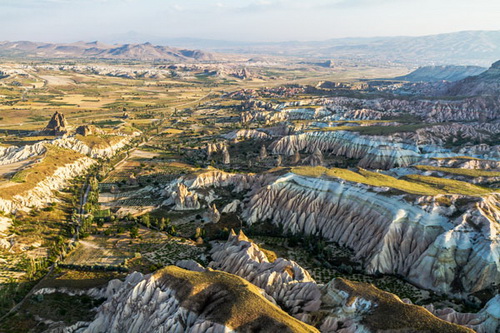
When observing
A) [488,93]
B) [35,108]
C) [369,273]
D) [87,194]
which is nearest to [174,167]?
[87,194]

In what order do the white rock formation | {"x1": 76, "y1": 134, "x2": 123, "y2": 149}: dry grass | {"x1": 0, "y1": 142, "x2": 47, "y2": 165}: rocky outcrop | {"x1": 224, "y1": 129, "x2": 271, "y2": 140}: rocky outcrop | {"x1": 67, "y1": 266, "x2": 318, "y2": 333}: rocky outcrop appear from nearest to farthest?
{"x1": 67, "y1": 266, "x2": 318, "y2": 333}: rocky outcrop → the white rock formation → {"x1": 0, "y1": 142, "x2": 47, "y2": 165}: rocky outcrop → {"x1": 76, "y1": 134, "x2": 123, "y2": 149}: dry grass → {"x1": 224, "y1": 129, "x2": 271, "y2": 140}: rocky outcrop

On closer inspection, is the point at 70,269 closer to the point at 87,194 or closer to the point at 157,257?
the point at 157,257

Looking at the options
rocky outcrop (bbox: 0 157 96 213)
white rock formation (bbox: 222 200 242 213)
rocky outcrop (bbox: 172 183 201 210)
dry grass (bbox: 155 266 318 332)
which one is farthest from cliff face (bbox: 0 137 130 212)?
dry grass (bbox: 155 266 318 332)

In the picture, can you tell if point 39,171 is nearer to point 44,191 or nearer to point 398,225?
point 44,191

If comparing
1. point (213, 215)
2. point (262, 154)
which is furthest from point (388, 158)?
point (213, 215)

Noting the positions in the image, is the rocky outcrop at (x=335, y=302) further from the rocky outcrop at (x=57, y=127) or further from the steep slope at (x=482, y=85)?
the steep slope at (x=482, y=85)

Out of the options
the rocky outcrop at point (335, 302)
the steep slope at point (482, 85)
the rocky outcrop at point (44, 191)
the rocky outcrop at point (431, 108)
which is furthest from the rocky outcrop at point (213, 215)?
the steep slope at point (482, 85)

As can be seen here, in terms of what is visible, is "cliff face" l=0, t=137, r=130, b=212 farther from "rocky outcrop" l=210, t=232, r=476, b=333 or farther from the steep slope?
the steep slope

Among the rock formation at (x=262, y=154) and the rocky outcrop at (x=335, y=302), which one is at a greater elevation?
the rocky outcrop at (x=335, y=302)
